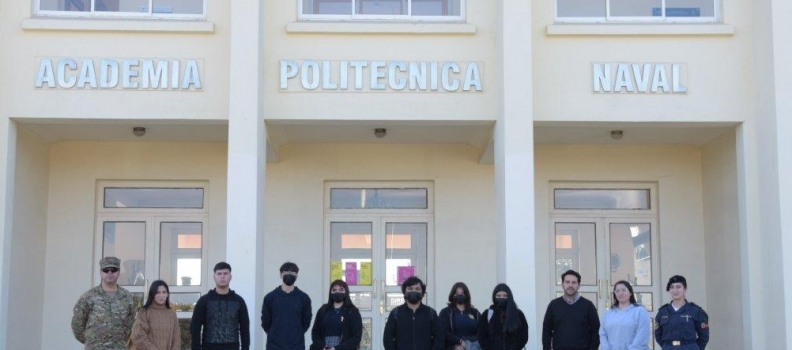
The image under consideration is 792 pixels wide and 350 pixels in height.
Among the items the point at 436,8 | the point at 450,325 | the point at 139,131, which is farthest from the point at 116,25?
the point at 450,325

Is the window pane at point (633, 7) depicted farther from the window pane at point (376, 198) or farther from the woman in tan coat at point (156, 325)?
the woman in tan coat at point (156, 325)

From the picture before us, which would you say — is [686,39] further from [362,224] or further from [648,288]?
[362,224]

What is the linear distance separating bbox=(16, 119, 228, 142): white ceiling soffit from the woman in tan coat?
2.85 meters

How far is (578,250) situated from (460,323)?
13.6 feet

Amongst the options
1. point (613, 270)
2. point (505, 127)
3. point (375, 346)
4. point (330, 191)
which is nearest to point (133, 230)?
point (330, 191)

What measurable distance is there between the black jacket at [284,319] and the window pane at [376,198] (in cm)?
391

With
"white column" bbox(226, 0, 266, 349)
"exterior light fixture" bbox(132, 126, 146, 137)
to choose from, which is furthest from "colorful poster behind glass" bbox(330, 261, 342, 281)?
"exterior light fixture" bbox(132, 126, 146, 137)

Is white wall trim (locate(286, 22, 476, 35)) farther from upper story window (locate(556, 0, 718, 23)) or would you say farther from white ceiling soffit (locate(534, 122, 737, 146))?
white ceiling soffit (locate(534, 122, 737, 146))

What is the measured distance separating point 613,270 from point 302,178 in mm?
4269

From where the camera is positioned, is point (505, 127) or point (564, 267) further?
point (564, 267)

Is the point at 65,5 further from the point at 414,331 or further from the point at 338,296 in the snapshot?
the point at 414,331

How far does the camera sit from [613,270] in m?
14.2

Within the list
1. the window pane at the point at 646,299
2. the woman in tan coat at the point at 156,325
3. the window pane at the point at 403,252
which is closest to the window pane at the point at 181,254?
the window pane at the point at 403,252

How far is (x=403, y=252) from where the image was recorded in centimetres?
1403
